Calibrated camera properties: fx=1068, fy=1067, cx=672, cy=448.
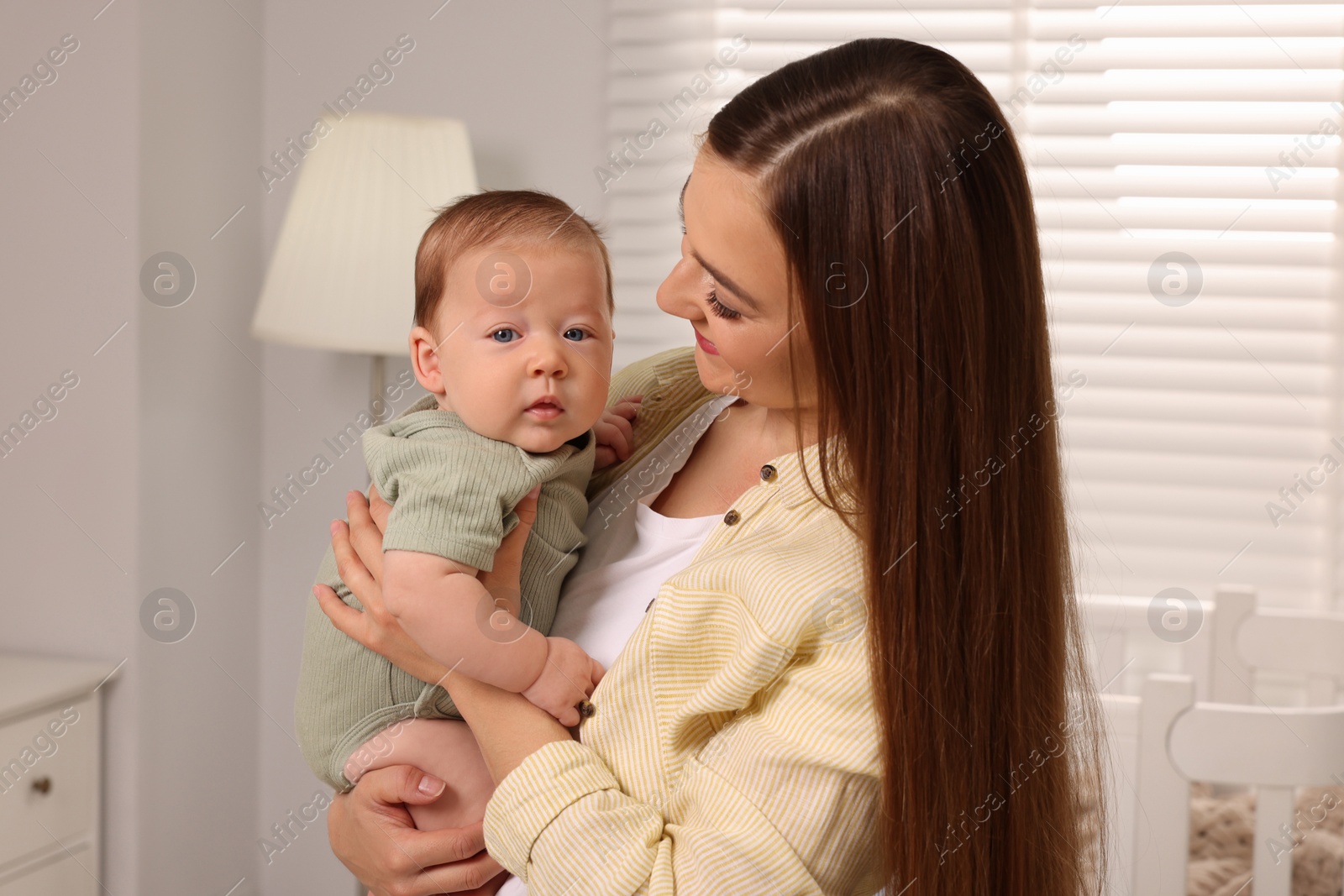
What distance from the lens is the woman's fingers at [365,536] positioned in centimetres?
109

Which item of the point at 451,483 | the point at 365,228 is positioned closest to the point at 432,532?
the point at 451,483

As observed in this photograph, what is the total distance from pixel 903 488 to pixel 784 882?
1.10 ft

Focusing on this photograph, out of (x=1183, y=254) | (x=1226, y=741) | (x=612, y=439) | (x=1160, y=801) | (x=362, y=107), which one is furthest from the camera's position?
(x=362, y=107)

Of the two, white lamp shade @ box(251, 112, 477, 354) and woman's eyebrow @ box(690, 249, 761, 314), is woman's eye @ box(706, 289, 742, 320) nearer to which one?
woman's eyebrow @ box(690, 249, 761, 314)

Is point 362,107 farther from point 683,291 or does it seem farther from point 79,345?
point 683,291

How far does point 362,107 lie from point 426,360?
1579 millimetres

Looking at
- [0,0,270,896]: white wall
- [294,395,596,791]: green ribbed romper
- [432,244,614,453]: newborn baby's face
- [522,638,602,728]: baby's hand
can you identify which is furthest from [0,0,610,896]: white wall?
[522,638,602,728]: baby's hand

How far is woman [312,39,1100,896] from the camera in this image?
0.88 meters

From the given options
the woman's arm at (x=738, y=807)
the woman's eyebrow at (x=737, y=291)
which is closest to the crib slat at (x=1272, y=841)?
the woman's arm at (x=738, y=807)

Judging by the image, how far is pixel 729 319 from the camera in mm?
955

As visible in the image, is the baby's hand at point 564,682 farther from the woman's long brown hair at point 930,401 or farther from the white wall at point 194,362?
the white wall at point 194,362

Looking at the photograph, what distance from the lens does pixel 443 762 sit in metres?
1.12

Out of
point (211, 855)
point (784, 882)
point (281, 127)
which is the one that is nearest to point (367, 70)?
point (281, 127)

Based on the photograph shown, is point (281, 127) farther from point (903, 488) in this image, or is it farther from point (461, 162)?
point (903, 488)
